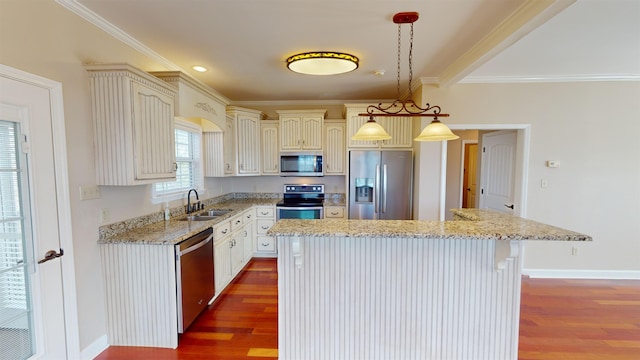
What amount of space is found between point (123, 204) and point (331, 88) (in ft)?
9.90

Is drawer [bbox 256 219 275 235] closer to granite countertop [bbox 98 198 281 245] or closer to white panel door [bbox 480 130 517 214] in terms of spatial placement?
granite countertop [bbox 98 198 281 245]

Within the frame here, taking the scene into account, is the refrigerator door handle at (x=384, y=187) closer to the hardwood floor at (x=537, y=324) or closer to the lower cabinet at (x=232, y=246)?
the hardwood floor at (x=537, y=324)

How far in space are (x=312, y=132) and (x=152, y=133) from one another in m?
2.52

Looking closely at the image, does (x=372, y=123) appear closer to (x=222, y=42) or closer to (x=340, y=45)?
(x=340, y=45)

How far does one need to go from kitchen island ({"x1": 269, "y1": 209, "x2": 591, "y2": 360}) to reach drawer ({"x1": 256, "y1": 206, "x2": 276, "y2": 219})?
8.12 feet

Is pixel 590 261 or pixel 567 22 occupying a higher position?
pixel 567 22

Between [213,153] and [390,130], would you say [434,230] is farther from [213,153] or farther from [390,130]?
[213,153]

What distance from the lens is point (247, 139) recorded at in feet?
14.5

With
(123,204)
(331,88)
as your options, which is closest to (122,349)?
(123,204)

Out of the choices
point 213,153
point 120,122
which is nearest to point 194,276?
point 120,122

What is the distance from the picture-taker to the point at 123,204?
96.6 inches

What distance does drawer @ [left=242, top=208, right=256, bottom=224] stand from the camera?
13.0 ft

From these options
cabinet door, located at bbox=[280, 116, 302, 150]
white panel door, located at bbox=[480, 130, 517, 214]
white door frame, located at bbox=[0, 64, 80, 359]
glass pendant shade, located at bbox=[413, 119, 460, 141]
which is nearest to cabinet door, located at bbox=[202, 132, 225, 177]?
cabinet door, located at bbox=[280, 116, 302, 150]

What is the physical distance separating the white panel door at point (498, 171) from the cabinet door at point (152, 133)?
14.1ft
